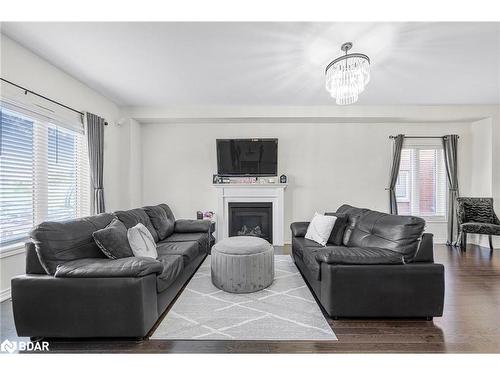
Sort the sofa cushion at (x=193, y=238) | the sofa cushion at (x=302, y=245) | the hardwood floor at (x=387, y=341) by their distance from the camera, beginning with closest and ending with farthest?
the hardwood floor at (x=387, y=341) < the sofa cushion at (x=302, y=245) < the sofa cushion at (x=193, y=238)

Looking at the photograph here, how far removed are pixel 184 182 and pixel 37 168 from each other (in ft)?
8.22

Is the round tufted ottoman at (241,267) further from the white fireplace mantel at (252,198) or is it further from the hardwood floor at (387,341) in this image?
the white fireplace mantel at (252,198)

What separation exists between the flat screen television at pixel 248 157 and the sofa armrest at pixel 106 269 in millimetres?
3216

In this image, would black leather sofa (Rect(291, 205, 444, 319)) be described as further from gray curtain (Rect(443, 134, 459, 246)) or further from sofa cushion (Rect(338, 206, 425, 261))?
gray curtain (Rect(443, 134, 459, 246))

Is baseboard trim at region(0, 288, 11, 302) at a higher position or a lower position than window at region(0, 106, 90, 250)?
lower

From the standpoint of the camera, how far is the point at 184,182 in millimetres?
5133

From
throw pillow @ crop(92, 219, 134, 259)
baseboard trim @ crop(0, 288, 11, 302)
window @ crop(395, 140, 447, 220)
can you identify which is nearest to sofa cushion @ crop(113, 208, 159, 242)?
throw pillow @ crop(92, 219, 134, 259)

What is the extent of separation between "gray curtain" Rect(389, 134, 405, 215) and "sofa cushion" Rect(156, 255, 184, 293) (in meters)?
4.40

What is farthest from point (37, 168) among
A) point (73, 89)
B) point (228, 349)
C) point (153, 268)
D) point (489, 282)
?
point (489, 282)

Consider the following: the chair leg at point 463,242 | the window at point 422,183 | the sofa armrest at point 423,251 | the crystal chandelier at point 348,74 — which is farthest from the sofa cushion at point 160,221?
the chair leg at point 463,242

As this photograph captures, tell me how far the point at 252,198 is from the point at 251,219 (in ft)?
1.48

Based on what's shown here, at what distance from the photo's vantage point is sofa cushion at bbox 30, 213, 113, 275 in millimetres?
1859

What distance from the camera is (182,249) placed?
9.36ft

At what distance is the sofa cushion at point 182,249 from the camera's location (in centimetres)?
274
